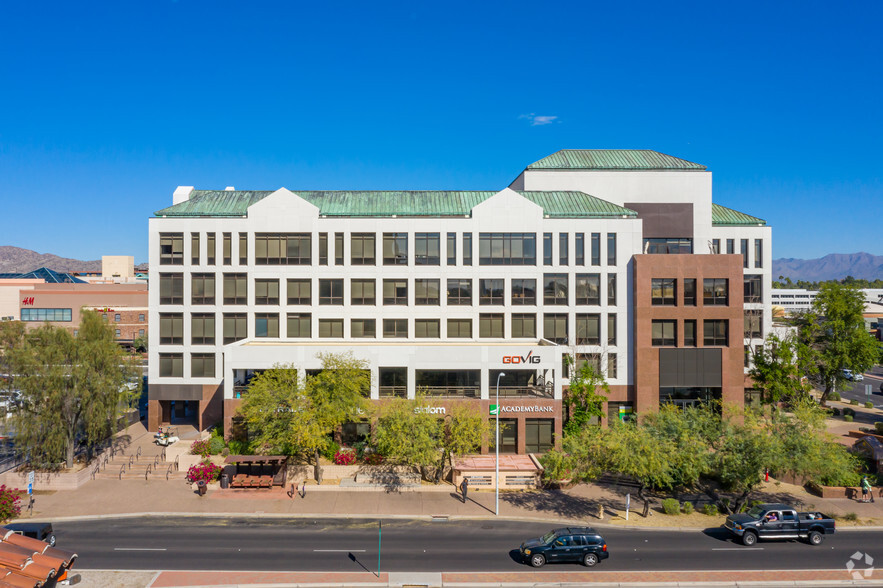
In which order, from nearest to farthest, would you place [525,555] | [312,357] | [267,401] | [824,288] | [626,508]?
[525,555], [626,508], [267,401], [312,357], [824,288]

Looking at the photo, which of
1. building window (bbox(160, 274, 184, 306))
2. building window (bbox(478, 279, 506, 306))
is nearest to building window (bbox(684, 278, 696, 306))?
building window (bbox(478, 279, 506, 306))

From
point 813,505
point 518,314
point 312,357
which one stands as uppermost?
point 518,314

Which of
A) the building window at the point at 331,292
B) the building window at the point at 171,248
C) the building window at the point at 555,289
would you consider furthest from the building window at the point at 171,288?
the building window at the point at 555,289

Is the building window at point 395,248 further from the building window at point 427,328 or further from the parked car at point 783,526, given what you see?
the parked car at point 783,526

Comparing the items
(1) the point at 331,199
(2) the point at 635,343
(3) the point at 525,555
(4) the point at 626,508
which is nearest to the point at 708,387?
(2) the point at 635,343

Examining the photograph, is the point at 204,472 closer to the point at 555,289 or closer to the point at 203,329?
the point at 203,329

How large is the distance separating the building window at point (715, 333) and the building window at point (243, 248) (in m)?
44.7

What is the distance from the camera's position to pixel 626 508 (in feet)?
114

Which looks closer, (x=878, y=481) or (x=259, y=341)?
(x=878, y=481)

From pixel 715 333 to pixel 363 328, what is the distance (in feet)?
111

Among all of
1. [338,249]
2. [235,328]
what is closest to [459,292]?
[338,249]

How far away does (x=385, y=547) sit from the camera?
97.9 ft

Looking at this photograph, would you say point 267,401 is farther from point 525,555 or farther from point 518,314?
point 518,314

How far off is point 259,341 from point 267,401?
1409cm
